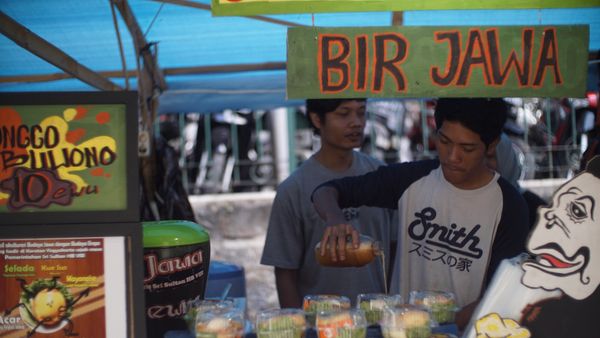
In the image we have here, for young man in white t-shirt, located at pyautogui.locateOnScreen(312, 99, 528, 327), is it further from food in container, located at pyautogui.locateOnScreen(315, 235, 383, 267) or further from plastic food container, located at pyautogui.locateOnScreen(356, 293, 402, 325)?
plastic food container, located at pyautogui.locateOnScreen(356, 293, 402, 325)

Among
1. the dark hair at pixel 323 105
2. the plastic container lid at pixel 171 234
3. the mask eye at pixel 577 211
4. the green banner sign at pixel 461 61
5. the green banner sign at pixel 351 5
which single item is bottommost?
the plastic container lid at pixel 171 234

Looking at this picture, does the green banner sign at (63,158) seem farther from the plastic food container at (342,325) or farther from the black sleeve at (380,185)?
the black sleeve at (380,185)

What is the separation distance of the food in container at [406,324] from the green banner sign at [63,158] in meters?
0.79

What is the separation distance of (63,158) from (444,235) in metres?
1.49

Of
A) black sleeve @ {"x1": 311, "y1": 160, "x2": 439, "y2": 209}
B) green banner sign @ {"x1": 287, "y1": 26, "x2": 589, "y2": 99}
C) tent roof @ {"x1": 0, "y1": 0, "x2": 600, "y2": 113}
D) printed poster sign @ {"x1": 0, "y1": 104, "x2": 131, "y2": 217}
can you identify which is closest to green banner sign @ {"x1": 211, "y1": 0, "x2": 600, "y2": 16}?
green banner sign @ {"x1": 287, "y1": 26, "x2": 589, "y2": 99}

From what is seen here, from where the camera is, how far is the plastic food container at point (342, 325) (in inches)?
80.2

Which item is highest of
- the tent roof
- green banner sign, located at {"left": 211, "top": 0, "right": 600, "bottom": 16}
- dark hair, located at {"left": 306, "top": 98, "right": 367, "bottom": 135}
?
the tent roof

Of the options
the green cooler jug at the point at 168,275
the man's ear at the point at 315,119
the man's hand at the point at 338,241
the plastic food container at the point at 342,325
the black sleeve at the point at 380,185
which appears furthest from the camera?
the man's ear at the point at 315,119

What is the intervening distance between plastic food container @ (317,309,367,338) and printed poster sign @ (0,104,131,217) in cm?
63

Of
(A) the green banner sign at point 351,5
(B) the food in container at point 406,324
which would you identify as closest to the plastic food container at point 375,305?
(B) the food in container at point 406,324

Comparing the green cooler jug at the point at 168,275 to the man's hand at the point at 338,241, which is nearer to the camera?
the green cooler jug at the point at 168,275

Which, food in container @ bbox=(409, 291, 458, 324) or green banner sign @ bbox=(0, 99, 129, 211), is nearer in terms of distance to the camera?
green banner sign @ bbox=(0, 99, 129, 211)

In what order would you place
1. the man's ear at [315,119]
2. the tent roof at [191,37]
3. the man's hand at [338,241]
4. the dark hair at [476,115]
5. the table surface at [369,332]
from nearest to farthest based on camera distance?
the table surface at [369,332], the man's hand at [338,241], the dark hair at [476,115], the tent roof at [191,37], the man's ear at [315,119]

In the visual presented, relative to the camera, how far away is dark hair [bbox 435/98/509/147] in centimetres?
277
